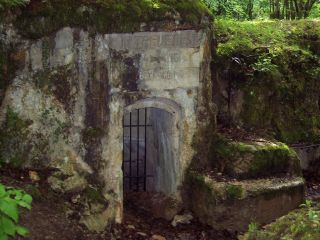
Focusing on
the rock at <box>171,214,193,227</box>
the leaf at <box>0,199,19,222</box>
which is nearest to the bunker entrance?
the rock at <box>171,214,193,227</box>

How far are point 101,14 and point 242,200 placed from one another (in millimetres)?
3873

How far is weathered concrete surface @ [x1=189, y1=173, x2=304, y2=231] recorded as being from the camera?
27.2 feet

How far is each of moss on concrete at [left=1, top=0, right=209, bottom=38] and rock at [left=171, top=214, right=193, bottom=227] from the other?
3.42m

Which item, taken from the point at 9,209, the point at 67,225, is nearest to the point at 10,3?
the point at 67,225

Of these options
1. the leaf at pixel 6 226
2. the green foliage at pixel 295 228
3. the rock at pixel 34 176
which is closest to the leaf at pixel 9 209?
the leaf at pixel 6 226

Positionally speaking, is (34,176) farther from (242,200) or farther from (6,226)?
(6,226)

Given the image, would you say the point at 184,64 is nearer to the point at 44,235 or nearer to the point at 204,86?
the point at 204,86

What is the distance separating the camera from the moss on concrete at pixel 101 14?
766 centimetres

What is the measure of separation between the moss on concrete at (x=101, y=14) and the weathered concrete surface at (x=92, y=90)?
141mm

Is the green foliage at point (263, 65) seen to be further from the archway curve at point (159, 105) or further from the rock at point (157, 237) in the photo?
the rock at point (157, 237)

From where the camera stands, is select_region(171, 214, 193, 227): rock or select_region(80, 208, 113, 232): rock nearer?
select_region(80, 208, 113, 232): rock

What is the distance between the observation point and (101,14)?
7.91 metres

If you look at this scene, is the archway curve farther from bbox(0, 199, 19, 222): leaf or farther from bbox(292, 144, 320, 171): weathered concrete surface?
bbox(0, 199, 19, 222): leaf

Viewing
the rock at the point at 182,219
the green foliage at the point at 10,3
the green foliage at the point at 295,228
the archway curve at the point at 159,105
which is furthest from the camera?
the rock at the point at 182,219
